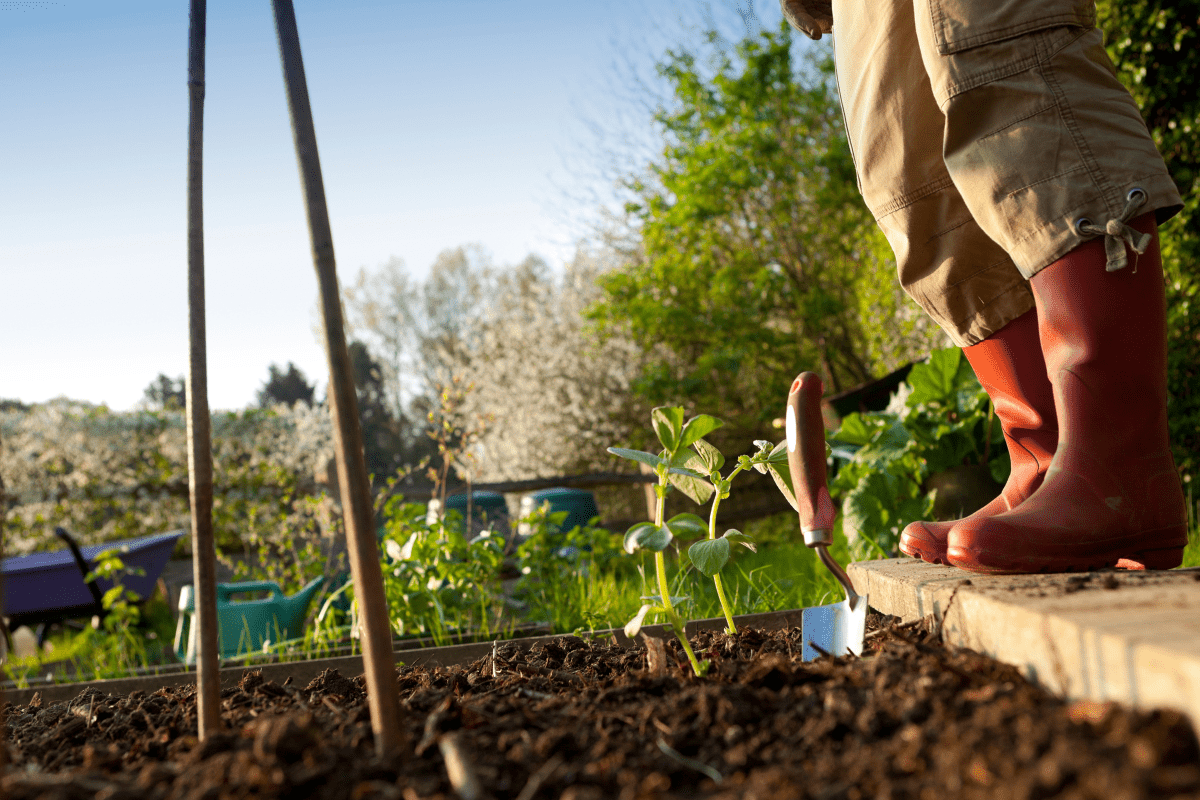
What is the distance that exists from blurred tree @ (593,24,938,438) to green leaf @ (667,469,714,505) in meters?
4.87

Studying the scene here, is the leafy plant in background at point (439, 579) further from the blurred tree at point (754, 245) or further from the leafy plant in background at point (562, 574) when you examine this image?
the blurred tree at point (754, 245)

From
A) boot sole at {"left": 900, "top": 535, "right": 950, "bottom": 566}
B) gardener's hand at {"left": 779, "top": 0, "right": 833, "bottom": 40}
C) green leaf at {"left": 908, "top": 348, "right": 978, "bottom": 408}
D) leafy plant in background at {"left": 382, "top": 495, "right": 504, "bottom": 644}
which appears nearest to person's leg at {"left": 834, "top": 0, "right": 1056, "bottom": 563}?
boot sole at {"left": 900, "top": 535, "right": 950, "bottom": 566}

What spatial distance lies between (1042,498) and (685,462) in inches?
19.9

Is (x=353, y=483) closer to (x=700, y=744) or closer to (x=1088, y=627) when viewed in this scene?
(x=700, y=744)

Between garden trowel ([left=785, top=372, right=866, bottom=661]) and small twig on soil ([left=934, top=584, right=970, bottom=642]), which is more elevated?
garden trowel ([left=785, top=372, right=866, bottom=661])

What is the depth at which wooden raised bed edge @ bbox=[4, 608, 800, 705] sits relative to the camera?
1492mm

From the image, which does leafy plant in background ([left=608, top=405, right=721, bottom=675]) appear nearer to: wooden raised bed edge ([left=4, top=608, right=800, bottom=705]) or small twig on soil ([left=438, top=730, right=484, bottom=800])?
wooden raised bed edge ([left=4, top=608, right=800, bottom=705])

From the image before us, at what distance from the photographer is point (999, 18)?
3.35ft

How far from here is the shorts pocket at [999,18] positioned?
1014 mm

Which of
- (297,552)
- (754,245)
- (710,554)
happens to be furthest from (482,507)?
(754,245)

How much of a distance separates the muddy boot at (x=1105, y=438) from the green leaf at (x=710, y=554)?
34 cm

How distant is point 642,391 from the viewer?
6711mm

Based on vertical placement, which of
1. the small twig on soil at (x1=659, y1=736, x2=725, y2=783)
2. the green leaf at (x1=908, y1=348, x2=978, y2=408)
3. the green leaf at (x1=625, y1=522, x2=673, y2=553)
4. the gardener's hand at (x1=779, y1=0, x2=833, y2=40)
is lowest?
the small twig on soil at (x1=659, y1=736, x2=725, y2=783)

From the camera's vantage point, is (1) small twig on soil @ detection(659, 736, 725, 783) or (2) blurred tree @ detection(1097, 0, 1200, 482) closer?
(1) small twig on soil @ detection(659, 736, 725, 783)
